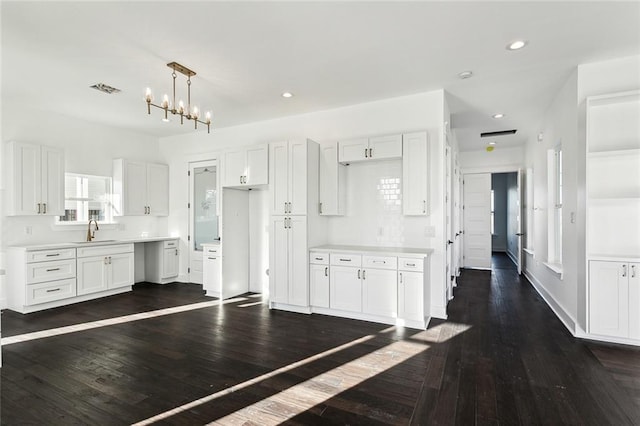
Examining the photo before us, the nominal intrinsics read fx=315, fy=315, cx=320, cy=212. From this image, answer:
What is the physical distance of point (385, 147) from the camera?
173 inches

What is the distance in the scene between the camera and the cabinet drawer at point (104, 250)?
5094 mm

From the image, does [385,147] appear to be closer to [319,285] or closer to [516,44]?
[516,44]

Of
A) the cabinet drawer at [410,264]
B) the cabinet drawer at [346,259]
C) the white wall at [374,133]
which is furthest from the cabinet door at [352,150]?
the cabinet drawer at [410,264]

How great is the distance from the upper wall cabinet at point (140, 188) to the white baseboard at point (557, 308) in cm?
711

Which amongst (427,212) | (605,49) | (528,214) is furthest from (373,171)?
(528,214)

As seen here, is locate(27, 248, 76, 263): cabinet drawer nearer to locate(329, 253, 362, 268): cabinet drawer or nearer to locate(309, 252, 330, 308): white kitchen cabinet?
locate(309, 252, 330, 308): white kitchen cabinet

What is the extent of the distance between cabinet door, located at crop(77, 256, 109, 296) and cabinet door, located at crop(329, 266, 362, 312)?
12.9 feet

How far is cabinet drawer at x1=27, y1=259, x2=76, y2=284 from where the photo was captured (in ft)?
14.7

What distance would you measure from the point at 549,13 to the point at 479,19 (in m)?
0.55

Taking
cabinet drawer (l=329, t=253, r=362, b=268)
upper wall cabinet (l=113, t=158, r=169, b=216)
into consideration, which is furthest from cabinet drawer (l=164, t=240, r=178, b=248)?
cabinet drawer (l=329, t=253, r=362, b=268)

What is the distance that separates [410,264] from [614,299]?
2050 millimetres

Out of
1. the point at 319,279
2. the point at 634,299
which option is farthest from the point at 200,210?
the point at 634,299

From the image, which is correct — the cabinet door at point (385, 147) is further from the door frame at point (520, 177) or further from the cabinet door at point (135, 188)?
the cabinet door at point (135, 188)

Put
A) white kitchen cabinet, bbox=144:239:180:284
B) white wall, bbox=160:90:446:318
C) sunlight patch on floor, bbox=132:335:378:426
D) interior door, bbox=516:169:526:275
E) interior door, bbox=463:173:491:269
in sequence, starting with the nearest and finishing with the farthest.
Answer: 1. sunlight patch on floor, bbox=132:335:378:426
2. white wall, bbox=160:90:446:318
3. white kitchen cabinet, bbox=144:239:180:284
4. interior door, bbox=516:169:526:275
5. interior door, bbox=463:173:491:269
